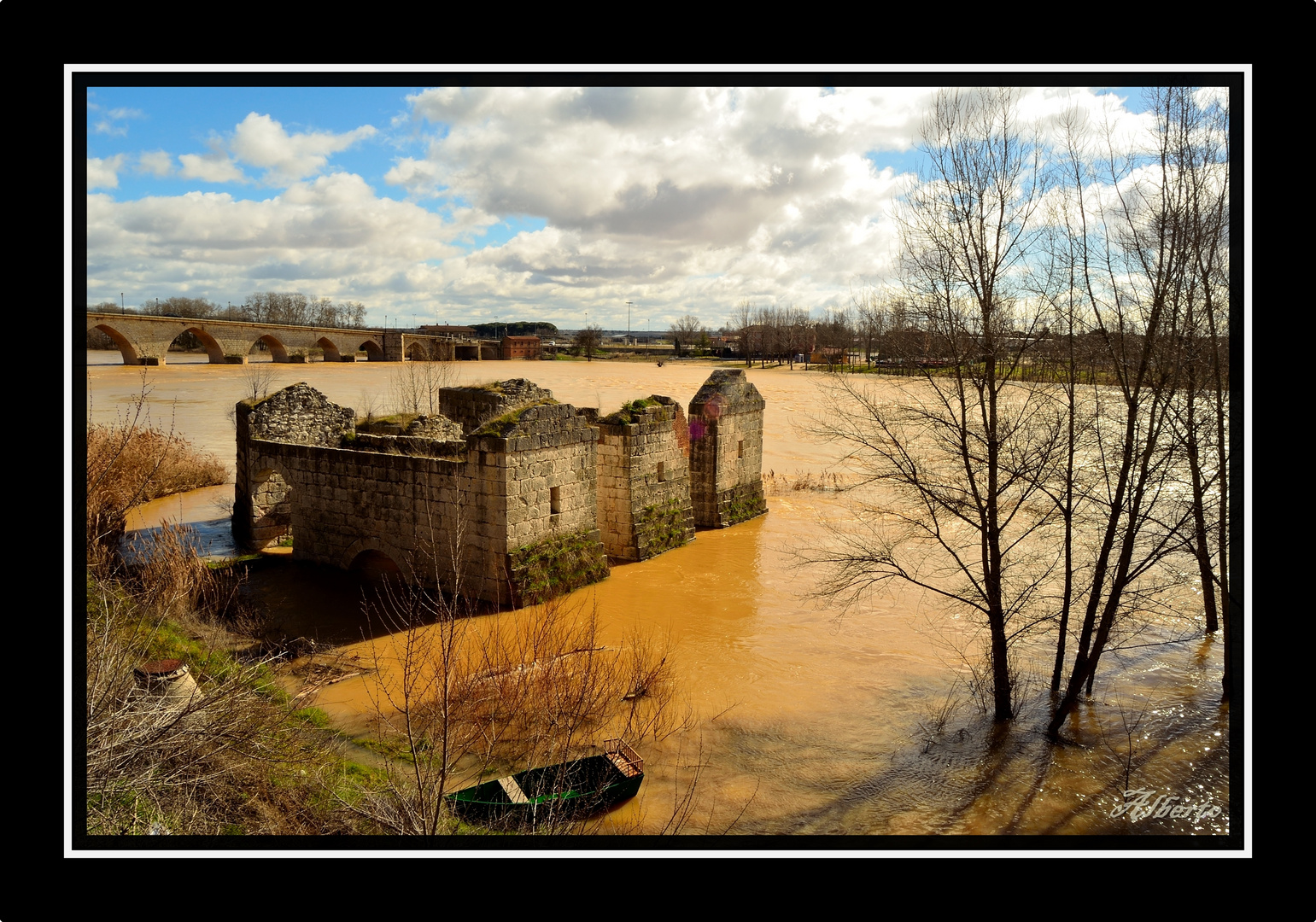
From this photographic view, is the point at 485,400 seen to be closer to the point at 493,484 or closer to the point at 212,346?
the point at 493,484

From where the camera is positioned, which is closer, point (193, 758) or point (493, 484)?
point (193, 758)

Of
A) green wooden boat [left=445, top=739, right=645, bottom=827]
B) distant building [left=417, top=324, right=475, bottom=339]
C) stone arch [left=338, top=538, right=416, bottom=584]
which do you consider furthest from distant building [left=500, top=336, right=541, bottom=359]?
green wooden boat [left=445, top=739, right=645, bottom=827]

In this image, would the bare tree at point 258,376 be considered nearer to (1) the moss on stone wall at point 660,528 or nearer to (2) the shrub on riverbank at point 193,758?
(1) the moss on stone wall at point 660,528

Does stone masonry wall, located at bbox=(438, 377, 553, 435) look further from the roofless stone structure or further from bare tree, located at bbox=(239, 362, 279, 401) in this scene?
bare tree, located at bbox=(239, 362, 279, 401)

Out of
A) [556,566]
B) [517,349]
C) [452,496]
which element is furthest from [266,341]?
[556,566]

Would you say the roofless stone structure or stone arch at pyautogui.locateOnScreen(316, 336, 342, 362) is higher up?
stone arch at pyautogui.locateOnScreen(316, 336, 342, 362)

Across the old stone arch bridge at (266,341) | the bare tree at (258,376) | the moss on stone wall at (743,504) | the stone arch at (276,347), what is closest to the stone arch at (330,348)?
the old stone arch bridge at (266,341)

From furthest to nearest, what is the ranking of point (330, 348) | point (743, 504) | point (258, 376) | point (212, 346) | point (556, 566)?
point (330, 348) → point (212, 346) → point (258, 376) → point (743, 504) → point (556, 566)
